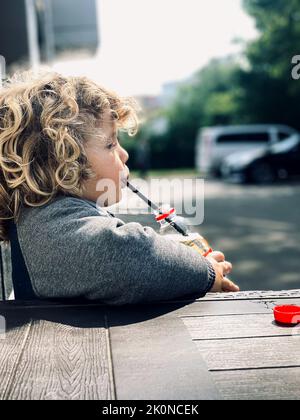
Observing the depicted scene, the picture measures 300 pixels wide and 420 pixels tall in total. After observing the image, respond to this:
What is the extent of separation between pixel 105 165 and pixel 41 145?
0.20 metres

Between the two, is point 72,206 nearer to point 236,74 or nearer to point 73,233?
point 73,233

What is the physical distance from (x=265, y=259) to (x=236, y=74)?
855 inches

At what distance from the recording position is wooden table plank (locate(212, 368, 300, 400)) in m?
0.98

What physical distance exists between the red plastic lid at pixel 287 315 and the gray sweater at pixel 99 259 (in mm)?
274

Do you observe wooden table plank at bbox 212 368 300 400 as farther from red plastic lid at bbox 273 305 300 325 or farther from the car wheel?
the car wheel

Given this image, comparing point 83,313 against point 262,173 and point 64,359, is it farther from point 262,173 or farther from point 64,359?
point 262,173

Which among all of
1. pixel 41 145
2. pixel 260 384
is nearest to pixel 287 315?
pixel 260 384

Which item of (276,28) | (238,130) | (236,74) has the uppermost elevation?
(276,28)

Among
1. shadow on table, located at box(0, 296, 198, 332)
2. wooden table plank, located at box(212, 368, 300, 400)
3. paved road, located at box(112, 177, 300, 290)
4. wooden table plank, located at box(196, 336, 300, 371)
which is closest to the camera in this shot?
wooden table plank, located at box(212, 368, 300, 400)

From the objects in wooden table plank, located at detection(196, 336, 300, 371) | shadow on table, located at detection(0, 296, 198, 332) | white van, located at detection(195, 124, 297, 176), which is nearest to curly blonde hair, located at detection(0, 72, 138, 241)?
shadow on table, located at detection(0, 296, 198, 332)

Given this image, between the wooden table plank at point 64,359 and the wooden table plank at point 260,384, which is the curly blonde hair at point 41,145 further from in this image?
the wooden table plank at point 260,384

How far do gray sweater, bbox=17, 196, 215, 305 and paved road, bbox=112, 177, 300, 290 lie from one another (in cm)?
73
